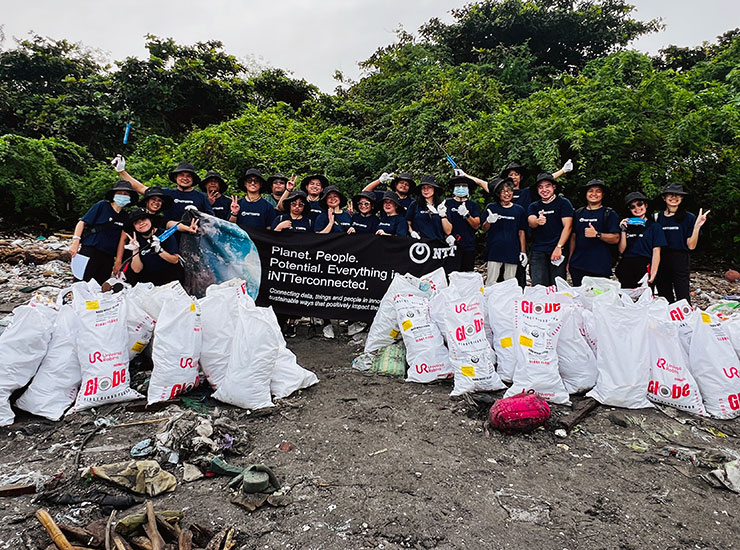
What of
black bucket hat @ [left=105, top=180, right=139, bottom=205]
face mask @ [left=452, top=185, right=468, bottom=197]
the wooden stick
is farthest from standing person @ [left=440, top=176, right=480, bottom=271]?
the wooden stick

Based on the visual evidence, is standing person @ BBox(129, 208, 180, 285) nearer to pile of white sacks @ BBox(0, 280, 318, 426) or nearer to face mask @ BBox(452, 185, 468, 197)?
pile of white sacks @ BBox(0, 280, 318, 426)

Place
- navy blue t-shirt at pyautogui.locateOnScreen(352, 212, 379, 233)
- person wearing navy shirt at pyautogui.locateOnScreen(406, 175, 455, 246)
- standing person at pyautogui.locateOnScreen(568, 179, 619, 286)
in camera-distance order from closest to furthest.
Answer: standing person at pyautogui.locateOnScreen(568, 179, 619, 286) < person wearing navy shirt at pyautogui.locateOnScreen(406, 175, 455, 246) < navy blue t-shirt at pyautogui.locateOnScreen(352, 212, 379, 233)

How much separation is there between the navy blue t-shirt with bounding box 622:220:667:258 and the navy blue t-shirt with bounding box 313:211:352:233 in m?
2.91

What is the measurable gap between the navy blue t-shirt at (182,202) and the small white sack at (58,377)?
1762mm

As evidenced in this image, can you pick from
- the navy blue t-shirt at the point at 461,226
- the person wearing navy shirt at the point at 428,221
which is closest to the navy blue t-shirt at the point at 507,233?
the navy blue t-shirt at the point at 461,226

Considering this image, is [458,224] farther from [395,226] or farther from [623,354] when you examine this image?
[623,354]

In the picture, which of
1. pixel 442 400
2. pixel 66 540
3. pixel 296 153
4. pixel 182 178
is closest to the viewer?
pixel 66 540

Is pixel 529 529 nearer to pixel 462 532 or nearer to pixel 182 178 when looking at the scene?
pixel 462 532

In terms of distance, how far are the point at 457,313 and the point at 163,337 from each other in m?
2.13


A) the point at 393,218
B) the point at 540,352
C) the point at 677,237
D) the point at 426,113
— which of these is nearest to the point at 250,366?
the point at 540,352

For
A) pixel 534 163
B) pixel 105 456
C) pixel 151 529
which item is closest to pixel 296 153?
pixel 534 163

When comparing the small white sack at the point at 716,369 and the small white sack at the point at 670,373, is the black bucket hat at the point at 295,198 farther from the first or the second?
the small white sack at the point at 716,369

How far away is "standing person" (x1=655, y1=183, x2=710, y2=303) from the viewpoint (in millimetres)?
4312

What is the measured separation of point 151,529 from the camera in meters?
1.83
